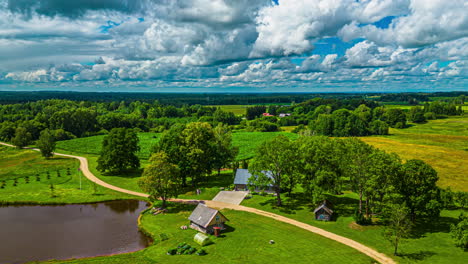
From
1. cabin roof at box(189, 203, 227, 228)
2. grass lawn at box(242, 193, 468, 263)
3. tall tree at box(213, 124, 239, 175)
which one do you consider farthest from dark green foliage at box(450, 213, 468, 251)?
tall tree at box(213, 124, 239, 175)

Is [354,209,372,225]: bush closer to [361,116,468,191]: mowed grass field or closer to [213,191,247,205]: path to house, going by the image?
[213,191,247,205]: path to house

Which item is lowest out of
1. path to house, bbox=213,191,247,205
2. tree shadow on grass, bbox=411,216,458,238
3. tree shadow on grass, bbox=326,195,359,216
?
path to house, bbox=213,191,247,205

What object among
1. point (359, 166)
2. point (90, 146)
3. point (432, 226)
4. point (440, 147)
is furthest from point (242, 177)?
point (440, 147)

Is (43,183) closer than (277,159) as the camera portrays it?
No

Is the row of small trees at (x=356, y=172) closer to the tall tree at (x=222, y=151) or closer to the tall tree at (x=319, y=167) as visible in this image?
the tall tree at (x=319, y=167)

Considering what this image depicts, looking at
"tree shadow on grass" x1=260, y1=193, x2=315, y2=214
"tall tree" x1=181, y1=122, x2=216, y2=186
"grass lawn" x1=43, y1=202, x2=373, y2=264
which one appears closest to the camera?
"grass lawn" x1=43, y1=202, x2=373, y2=264

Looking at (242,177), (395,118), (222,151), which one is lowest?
(242,177)

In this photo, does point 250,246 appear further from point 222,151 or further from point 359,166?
point 222,151

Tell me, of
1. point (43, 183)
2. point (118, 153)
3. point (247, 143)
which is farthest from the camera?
point (247, 143)

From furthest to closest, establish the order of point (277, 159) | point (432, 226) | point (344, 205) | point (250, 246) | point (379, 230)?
1. point (344, 205)
2. point (277, 159)
3. point (432, 226)
4. point (379, 230)
5. point (250, 246)
